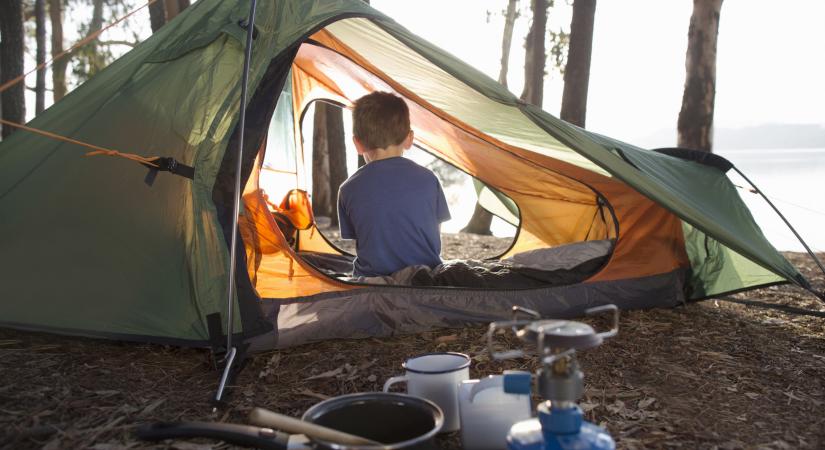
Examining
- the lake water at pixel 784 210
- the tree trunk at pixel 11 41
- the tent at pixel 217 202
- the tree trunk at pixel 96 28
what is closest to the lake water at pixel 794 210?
the lake water at pixel 784 210

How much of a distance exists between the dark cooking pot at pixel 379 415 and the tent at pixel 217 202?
1085mm

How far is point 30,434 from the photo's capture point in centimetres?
204

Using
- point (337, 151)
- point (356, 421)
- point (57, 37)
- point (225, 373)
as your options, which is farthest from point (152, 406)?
point (57, 37)

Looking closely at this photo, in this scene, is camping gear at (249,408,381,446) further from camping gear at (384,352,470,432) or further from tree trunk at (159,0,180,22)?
tree trunk at (159,0,180,22)

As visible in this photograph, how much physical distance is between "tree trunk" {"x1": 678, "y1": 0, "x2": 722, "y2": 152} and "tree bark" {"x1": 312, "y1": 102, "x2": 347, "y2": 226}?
12.8ft

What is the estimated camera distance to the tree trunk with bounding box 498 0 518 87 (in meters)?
12.1

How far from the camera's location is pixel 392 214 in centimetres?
314

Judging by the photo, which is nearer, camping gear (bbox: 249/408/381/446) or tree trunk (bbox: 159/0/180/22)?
camping gear (bbox: 249/408/381/446)

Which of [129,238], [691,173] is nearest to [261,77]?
[129,238]

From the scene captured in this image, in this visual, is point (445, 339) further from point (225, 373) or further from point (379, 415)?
point (379, 415)

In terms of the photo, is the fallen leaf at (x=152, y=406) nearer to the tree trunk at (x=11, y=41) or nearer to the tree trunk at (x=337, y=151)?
the tree trunk at (x=337, y=151)

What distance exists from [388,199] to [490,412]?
1516mm

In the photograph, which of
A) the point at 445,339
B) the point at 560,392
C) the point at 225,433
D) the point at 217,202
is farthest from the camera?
the point at 445,339

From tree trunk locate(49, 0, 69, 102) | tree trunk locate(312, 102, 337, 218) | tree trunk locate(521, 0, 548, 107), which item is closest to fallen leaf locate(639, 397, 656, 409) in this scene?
tree trunk locate(521, 0, 548, 107)
